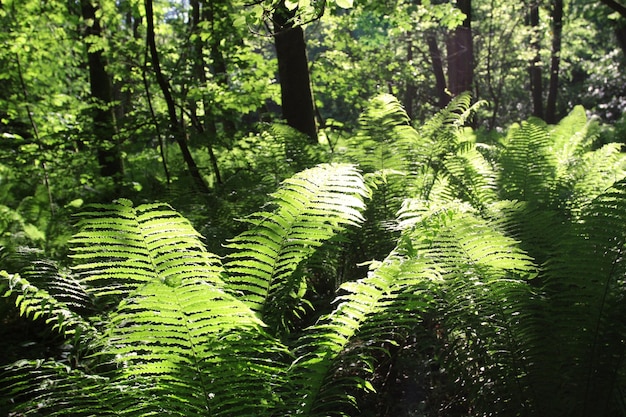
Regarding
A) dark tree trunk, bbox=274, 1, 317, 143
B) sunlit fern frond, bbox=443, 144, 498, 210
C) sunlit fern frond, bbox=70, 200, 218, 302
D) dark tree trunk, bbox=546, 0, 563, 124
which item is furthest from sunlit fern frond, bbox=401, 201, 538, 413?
dark tree trunk, bbox=546, 0, 563, 124

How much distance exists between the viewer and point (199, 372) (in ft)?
4.98

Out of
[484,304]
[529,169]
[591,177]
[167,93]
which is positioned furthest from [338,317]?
[167,93]

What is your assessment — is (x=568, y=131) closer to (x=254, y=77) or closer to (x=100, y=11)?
(x=254, y=77)

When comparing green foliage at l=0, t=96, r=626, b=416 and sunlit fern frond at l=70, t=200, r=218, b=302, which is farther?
sunlit fern frond at l=70, t=200, r=218, b=302

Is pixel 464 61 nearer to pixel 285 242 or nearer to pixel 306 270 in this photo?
pixel 306 270

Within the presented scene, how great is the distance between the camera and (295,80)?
4.76 m

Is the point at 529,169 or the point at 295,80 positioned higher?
the point at 295,80

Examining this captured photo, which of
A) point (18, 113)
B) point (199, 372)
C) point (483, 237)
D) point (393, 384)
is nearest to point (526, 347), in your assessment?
point (483, 237)

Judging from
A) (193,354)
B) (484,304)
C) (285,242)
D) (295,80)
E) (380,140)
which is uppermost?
(295,80)

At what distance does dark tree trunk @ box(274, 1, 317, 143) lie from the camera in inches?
185

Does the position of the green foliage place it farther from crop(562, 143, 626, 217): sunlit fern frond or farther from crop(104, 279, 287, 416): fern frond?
crop(562, 143, 626, 217): sunlit fern frond

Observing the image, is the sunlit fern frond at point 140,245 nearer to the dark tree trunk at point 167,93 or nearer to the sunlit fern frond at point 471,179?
the sunlit fern frond at point 471,179

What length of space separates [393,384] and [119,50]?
4340mm

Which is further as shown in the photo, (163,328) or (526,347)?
(526,347)
